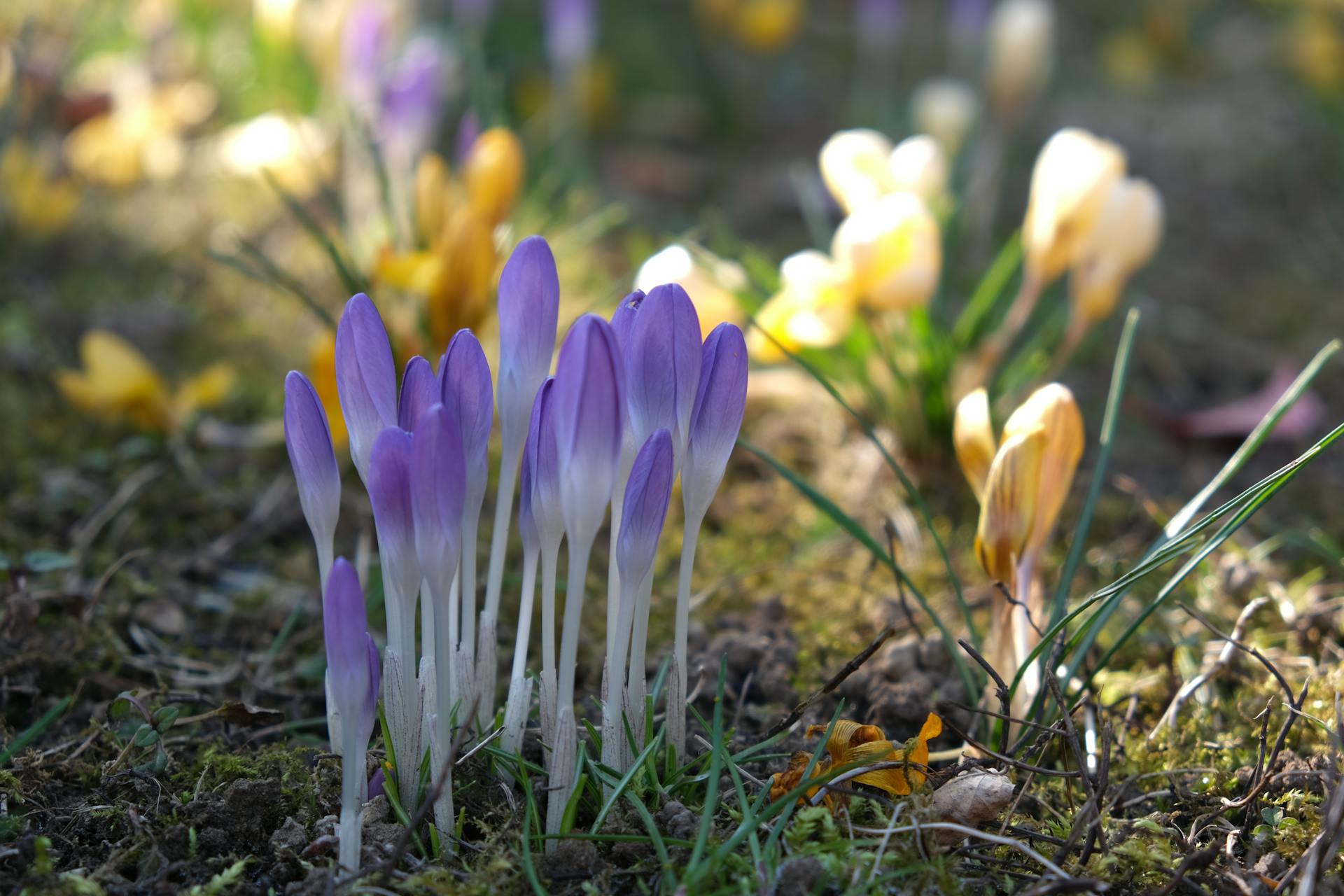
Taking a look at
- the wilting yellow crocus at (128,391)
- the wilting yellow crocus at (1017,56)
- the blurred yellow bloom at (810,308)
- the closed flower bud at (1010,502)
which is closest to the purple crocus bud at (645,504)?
the closed flower bud at (1010,502)

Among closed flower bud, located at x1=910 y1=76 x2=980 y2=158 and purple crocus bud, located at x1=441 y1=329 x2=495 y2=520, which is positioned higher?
closed flower bud, located at x1=910 y1=76 x2=980 y2=158

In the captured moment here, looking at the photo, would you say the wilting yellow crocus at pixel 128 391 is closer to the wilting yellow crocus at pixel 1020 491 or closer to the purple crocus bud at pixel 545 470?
the purple crocus bud at pixel 545 470

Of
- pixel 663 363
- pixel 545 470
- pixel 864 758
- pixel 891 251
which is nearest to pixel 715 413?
pixel 663 363

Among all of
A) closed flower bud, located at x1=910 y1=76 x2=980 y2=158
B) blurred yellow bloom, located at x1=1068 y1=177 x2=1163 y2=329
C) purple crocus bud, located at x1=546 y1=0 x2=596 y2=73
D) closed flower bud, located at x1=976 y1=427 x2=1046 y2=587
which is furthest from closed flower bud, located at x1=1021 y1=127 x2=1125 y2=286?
purple crocus bud, located at x1=546 y1=0 x2=596 y2=73

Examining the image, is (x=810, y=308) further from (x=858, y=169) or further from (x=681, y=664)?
(x=681, y=664)

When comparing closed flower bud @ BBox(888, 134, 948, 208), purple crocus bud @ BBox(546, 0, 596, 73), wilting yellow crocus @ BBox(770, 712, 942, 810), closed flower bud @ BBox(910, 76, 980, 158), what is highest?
purple crocus bud @ BBox(546, 0, 596, 73)

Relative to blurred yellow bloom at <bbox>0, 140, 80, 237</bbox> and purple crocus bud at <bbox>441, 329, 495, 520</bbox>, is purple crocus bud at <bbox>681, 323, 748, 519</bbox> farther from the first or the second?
blurred yellow bloom at <bbox>0, 140, 80, 237</bbox>
